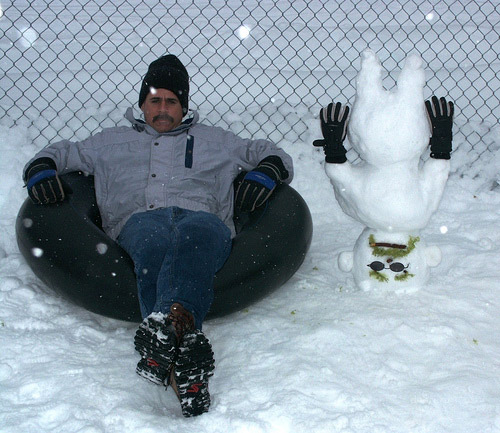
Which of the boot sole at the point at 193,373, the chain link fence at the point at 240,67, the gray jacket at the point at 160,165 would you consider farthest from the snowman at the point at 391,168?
the chain link fence at the point at 240,67

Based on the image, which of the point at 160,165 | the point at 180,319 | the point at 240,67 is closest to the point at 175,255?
the point at 180,319

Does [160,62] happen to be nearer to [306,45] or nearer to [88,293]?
[88,293]

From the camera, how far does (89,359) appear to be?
8.62ft

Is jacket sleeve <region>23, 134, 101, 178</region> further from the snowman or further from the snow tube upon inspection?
the snowman

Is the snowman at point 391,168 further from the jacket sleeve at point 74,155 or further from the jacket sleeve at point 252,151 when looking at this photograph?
the jacket sleeve at point 74,155

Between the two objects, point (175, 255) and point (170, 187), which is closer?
point (175, 255)

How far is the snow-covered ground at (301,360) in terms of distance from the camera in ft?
7.30

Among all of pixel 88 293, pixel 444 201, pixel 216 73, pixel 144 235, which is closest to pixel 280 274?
pixel 144 235

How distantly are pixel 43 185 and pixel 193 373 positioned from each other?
1.38 metres

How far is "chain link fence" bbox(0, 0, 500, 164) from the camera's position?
208 inches

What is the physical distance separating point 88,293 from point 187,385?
85 cm

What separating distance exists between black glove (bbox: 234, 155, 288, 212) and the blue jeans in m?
0.25

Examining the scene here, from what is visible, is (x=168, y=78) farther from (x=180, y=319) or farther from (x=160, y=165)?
(x=180, y=319)

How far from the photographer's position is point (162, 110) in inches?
138
